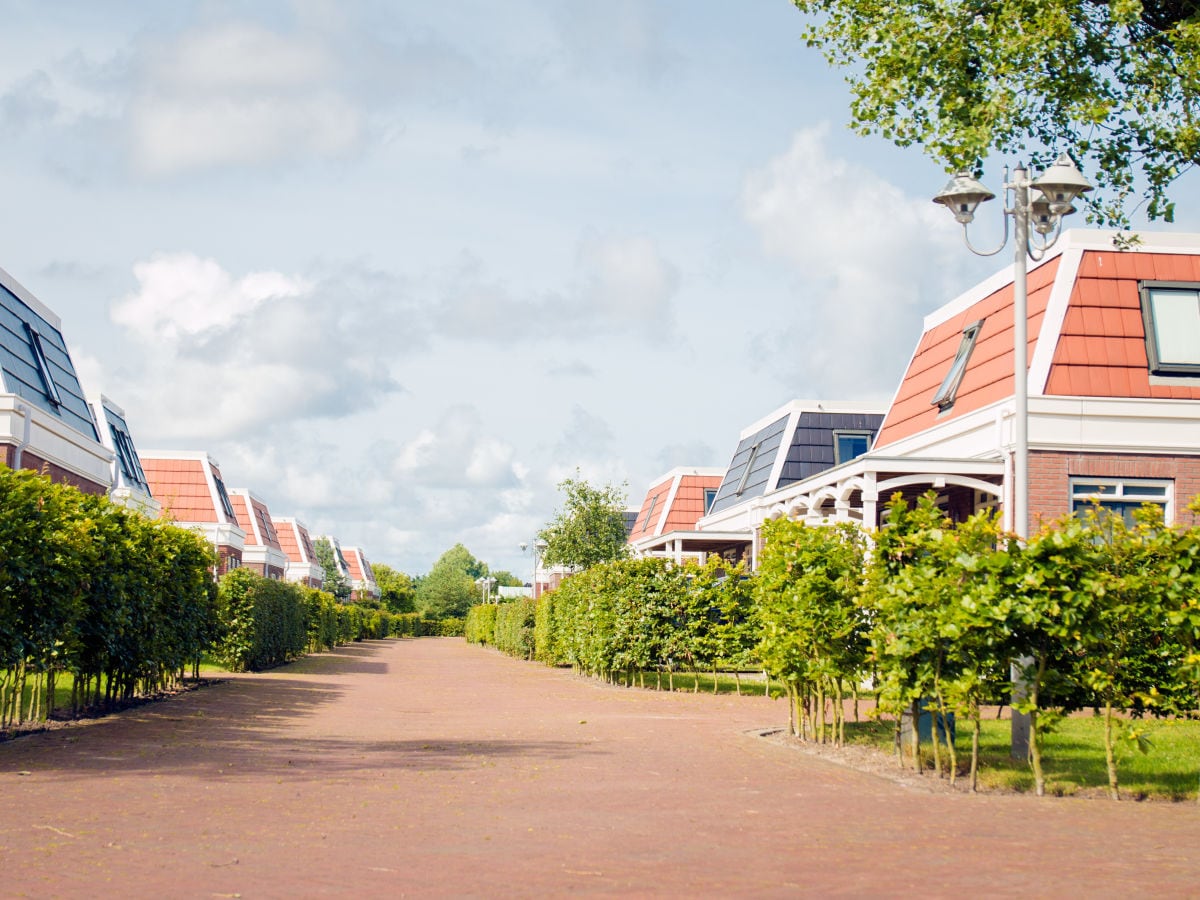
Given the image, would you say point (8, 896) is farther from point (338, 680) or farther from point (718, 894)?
point (338, 680)

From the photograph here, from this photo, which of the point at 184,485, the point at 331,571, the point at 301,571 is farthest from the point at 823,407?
the point at 331,571

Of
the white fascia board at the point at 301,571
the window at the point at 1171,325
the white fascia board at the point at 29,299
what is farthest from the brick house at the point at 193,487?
the window at the point at 1171,325

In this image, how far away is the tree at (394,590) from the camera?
4469 inches

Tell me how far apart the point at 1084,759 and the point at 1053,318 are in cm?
1068

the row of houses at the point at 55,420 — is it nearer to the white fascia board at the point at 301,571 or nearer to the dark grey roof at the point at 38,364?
the dark grey roof at the point at 38,364

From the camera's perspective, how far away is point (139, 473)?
44.9m

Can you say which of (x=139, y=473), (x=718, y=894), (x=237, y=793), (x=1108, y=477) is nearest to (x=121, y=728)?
(x=237, y=793)

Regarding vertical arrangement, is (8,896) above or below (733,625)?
below

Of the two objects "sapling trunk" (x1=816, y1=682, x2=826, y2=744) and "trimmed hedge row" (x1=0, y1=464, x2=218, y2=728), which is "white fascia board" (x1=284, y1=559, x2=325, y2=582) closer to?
"trimmed hedge row" (x1=0, y1=464, x2=218, y2=728)

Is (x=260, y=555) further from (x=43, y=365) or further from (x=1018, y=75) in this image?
(x=1018, y=75)

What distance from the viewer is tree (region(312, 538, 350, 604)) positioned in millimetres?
95550

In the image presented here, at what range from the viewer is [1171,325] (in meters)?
21.7

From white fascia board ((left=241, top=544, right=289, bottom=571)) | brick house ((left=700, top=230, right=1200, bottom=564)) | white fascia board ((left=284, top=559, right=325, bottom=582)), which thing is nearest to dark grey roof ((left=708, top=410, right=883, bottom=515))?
brick house ((left=700, top=230, right=1200, bottom=564))

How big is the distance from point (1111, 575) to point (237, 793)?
6851mm
